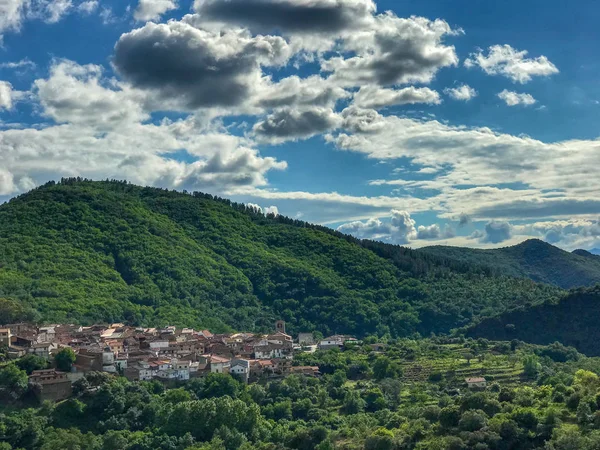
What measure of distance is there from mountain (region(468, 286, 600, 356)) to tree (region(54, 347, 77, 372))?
6798 centimetres

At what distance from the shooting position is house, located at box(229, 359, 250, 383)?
2689 inches

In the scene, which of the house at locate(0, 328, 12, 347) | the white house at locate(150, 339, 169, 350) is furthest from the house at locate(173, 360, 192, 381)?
the house at locate(0, 328, 12, 347)

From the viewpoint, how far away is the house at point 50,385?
57125 millimetres

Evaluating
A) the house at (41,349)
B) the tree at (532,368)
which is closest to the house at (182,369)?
the house at (41,349)

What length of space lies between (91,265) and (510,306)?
71962mm

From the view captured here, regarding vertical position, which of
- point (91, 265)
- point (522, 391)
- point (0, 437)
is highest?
point (91, 265)

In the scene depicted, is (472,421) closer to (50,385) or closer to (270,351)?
(50,385)

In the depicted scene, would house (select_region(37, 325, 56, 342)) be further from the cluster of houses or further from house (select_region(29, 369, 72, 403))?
house (select_region(29, 369, 72, 403))

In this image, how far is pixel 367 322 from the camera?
401 ft

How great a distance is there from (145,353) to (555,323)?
6812 cm

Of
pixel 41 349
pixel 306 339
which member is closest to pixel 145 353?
pixel 41 349

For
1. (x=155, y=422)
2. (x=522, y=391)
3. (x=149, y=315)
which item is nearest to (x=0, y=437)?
(x=155, y=422)

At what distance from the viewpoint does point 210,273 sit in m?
130

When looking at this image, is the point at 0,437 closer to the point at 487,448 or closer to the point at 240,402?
the point at 240,402
